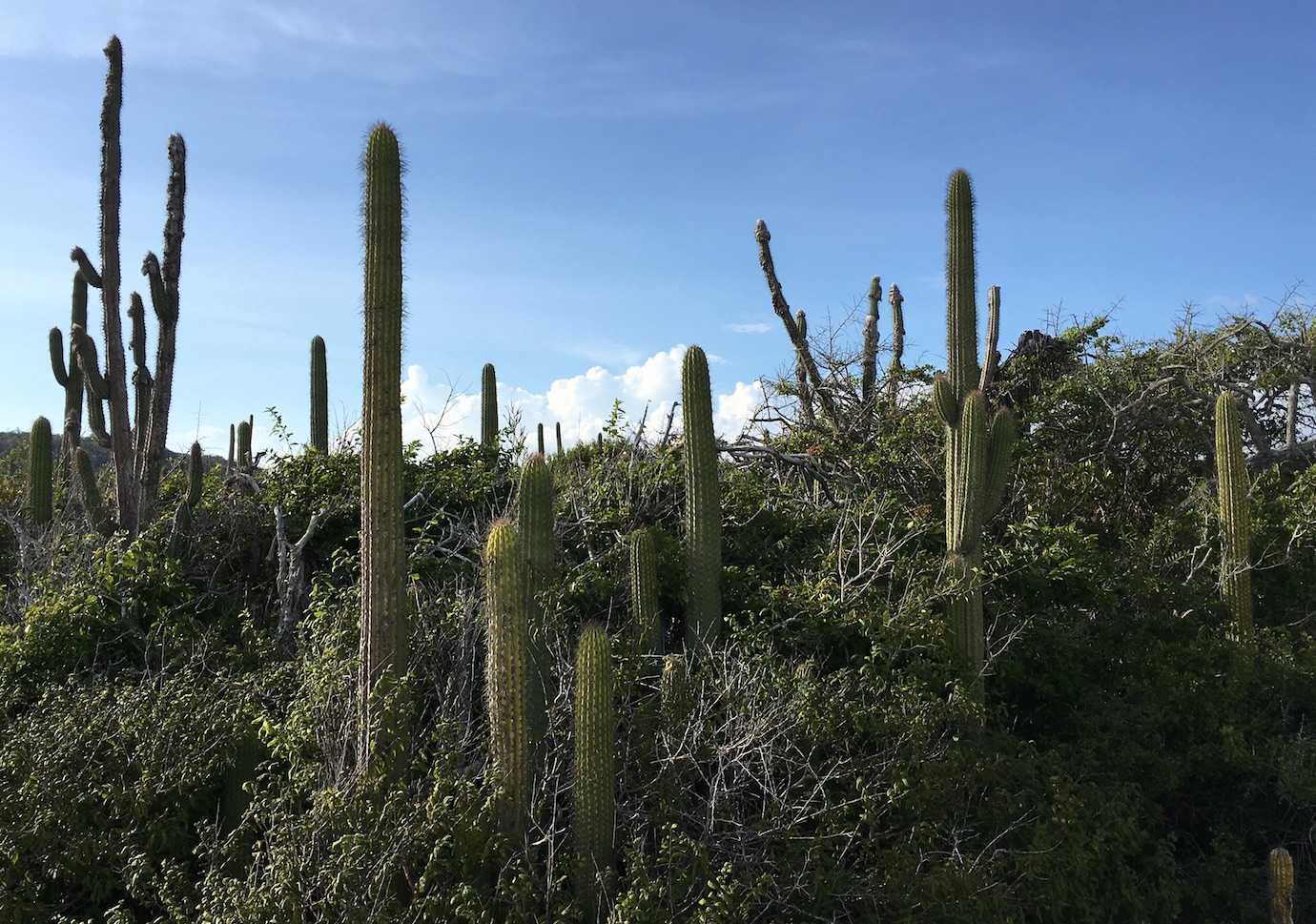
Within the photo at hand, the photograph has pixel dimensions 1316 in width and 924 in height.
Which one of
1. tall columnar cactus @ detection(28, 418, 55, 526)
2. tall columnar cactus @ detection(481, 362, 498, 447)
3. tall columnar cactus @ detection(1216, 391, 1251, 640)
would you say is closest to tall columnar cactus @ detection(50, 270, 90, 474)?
tall columnar cactus @ detection(28, 418, 55, 526)

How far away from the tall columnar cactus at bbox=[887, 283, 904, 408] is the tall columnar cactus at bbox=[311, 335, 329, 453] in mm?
7535

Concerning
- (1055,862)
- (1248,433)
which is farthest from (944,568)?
(1248,433)

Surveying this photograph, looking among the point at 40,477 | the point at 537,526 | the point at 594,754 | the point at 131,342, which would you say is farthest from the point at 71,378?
the point at 594,754

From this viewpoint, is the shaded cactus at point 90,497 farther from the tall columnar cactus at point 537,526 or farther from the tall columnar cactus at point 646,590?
the tall columnar cactus at point 646,590

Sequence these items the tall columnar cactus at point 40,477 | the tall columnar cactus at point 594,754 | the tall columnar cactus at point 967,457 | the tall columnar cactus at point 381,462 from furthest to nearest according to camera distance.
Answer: the tall columnar cactus at point 40,477 → the tall columnar cactus at point 967,457 → the tall columnar cactus at point 381,462 → the tall columnar cactus at point 594,754

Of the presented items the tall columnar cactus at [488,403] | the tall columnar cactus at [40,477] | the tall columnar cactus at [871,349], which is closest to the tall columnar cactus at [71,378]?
the tall columnar cactus at [40,477]

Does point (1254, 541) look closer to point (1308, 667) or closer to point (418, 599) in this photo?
point (1308, 667)

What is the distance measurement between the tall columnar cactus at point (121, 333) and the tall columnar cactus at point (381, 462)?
193 inches

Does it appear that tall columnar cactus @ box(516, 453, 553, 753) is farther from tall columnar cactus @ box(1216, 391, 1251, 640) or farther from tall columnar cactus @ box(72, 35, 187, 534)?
tall columnar cactus @ box(1216, 391, 1251, 640)

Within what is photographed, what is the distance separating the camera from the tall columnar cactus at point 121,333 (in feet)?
32.3

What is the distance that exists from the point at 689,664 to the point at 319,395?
8.74 meters

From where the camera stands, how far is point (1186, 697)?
323 inches

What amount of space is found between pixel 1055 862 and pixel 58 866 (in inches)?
240

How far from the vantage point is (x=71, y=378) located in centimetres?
1389
